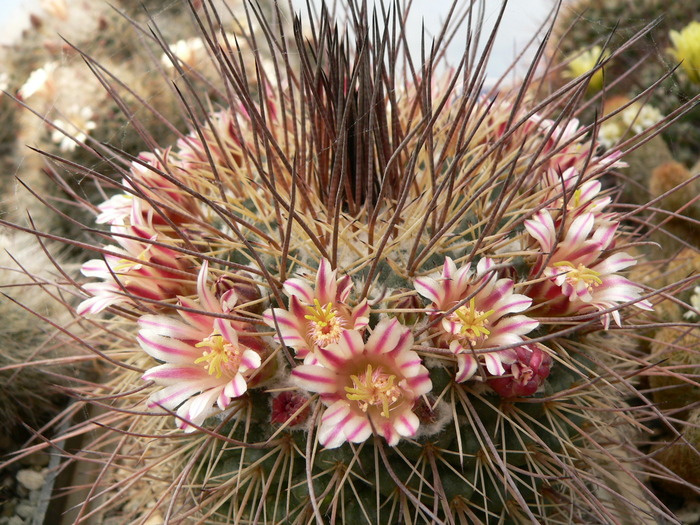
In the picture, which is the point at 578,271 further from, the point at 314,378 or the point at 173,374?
the point at 173,374

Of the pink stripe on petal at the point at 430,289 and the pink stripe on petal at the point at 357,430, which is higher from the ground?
the pink stripe on petal at the point at 430,289

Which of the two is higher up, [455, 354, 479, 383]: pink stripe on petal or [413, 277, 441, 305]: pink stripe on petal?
[413, 277, 441, 305]: pink stripe on petal

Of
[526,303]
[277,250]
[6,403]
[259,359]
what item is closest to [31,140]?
[6,403]

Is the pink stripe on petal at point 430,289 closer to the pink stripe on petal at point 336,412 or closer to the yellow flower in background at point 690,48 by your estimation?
the pink stripe on petal at point 336,412

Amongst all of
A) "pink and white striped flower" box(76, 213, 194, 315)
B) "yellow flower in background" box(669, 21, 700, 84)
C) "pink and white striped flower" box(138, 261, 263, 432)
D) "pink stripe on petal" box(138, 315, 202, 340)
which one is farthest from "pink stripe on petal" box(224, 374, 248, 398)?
"yellow flower in background" box(669, 21, 700, 84)

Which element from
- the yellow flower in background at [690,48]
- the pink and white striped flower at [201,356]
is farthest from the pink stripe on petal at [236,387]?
the yellow flower in background at [690,48]

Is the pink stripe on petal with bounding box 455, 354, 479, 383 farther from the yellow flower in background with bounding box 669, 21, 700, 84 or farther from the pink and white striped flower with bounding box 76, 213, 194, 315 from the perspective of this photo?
the yellow flower in background with bounding box 669, 21, 700, 84
